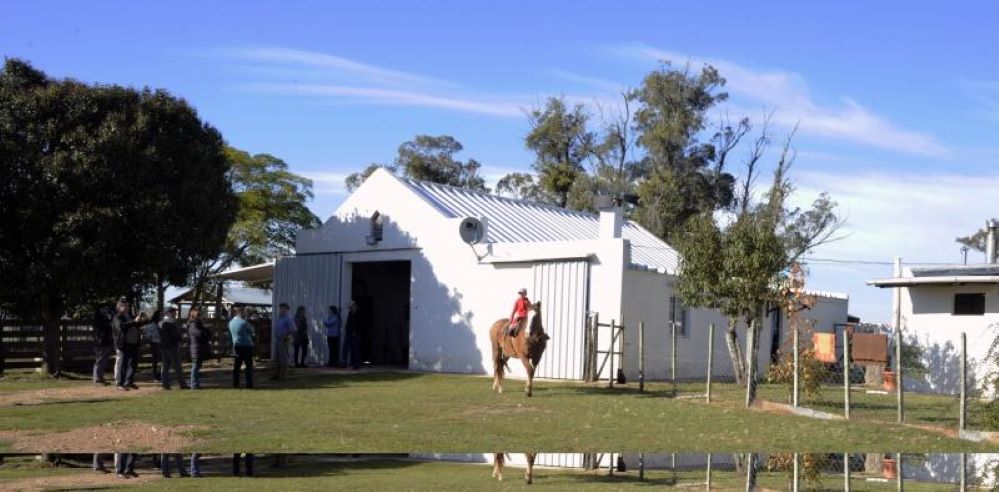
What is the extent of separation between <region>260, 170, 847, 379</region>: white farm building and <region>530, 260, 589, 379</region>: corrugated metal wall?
0.09 ft

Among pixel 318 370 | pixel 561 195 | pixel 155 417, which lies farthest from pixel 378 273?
pixel 561 195

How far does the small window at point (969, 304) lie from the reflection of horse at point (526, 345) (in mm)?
12189

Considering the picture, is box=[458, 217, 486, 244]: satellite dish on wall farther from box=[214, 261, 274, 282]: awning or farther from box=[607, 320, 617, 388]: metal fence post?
box=[214, 261, 274, 282]: awning

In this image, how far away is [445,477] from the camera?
1295cm

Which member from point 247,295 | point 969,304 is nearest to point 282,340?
point 969,304

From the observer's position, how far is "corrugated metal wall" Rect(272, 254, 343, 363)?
105 ft

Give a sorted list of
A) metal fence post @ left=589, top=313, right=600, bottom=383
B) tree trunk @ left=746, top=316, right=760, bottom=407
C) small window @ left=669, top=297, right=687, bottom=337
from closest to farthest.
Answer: tree trunk @ left=746, top=316, right=760, bottom=407, metal fence post @ left=589, top=313, right=600, bottom=383, small window @ left=669, top=297, right=687, bottom=337

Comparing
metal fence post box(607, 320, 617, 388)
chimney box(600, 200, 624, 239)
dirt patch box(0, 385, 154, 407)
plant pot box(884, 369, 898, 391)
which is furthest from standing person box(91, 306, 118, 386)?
plant pot box(884, 369, 898, 391)

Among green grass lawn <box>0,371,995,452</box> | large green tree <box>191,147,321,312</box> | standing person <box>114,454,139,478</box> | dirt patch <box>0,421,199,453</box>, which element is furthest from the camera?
large green tree <box>191,147,321,312</box>

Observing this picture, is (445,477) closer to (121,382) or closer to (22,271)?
(121,382)

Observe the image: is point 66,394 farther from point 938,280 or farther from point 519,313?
point 938,280

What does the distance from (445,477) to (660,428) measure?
529 centimetres

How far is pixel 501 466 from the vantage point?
13922mm

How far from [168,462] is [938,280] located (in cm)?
2062
